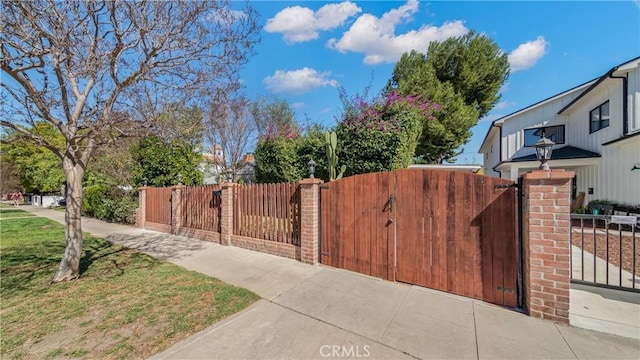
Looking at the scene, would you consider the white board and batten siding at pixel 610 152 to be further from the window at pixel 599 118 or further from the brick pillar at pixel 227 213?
the brick pillar at pixel 227 213

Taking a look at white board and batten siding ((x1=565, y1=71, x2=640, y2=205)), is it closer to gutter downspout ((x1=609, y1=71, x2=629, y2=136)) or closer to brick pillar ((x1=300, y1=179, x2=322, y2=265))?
gutter downspout ((x1=609, y1=71, x2=629, y2=136))

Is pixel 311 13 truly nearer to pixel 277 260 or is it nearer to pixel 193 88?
pixel 193 88

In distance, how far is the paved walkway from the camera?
256 cm

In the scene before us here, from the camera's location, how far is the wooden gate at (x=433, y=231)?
11.5 ft

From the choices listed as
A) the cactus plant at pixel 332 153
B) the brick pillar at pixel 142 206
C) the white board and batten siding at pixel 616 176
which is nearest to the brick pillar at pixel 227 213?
the cactus plant at pixel 332 153

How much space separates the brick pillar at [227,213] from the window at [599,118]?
1431 centimetres

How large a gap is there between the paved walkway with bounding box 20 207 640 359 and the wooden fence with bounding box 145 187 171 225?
6.55 metres

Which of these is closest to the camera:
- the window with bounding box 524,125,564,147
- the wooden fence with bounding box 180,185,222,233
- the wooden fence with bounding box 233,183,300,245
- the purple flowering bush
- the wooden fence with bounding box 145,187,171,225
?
the wooden fence with bounding box 233,183,300,245

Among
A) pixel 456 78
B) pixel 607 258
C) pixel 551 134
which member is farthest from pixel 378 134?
pixel 456 78

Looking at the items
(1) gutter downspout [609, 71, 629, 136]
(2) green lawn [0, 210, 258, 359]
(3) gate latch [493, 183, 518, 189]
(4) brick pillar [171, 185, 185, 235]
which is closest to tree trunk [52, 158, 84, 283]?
(2) green lawn [0, 210, 258, 359]

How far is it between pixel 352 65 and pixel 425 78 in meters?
6.85

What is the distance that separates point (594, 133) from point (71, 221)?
1757cm

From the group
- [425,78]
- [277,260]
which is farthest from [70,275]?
[425,78]

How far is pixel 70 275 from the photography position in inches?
184
